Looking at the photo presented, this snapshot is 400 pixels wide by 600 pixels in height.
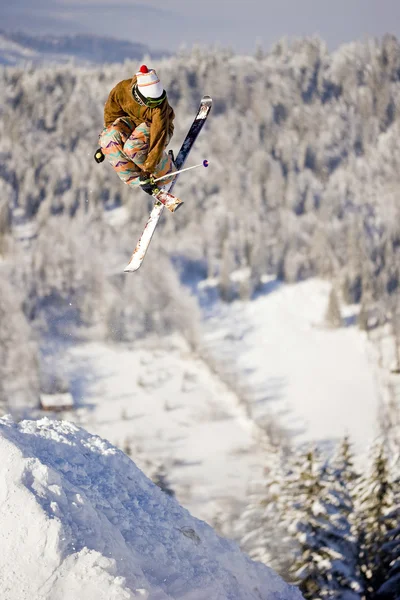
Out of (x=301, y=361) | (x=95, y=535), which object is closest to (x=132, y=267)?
(x=95, y=535)

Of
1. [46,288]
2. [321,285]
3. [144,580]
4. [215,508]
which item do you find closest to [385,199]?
[321,285]

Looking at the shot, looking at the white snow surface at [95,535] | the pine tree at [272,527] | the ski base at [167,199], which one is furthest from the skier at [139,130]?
the pine tree at [272,527]

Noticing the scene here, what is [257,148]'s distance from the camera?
13400 centimetres

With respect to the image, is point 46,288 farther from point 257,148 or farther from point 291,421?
point 257,148

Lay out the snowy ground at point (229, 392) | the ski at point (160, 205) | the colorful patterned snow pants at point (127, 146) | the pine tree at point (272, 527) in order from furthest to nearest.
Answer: the snowy ground at point (229, 392), the pine tree at point (272, 527), the ski at point (160, 205), the colorful patterned snow pants at point (127, 146)

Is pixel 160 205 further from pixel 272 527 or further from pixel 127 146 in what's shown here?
pixel 272 527

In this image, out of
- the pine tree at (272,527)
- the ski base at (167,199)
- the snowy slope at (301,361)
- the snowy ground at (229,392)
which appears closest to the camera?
the ski base at (167,199)

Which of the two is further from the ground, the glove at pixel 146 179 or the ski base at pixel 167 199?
the glove at pixel 146 179

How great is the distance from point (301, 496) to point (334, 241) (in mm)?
90394

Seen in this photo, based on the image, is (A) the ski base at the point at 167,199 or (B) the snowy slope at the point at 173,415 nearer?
(A) the ski base at the point at 167,199

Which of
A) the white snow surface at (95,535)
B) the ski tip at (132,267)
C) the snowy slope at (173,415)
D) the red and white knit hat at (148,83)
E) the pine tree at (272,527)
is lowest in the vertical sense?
the snowy slope at (173,415)

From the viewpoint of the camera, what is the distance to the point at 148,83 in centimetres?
849

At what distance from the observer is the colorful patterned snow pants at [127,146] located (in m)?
9.23

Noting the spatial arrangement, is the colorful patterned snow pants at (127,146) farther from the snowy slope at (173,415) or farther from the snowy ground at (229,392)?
the snowy ground at (229,392)
